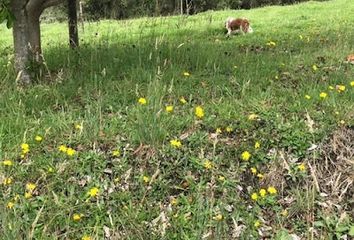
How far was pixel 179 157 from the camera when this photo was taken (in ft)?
14.9

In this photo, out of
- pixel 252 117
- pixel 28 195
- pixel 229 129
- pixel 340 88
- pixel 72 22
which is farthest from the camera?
pixel 72 22

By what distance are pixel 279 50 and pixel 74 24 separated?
345cm

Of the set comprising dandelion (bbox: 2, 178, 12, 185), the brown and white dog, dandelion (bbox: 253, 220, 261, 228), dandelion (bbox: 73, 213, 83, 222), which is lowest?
dandelion (bbox: 253, 220, 261, 228)

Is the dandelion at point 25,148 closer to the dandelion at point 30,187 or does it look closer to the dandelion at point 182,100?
the dandelion at point 30,187

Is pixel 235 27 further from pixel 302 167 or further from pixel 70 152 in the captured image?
pixel 70 152

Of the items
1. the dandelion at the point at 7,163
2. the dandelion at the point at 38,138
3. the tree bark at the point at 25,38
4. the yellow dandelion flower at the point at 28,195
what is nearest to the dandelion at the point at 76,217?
the yellow dandelion flower at the point at 28,195

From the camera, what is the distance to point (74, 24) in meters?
8.72

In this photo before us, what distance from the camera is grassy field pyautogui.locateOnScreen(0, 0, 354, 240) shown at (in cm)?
388

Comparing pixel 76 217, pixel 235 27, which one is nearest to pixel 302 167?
pixel 76 217

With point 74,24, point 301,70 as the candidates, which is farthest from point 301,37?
point 74,24

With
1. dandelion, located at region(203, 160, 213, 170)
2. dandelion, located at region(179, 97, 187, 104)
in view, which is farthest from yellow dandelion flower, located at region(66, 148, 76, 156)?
dandelion, located at region(179, 97, 187, 104)

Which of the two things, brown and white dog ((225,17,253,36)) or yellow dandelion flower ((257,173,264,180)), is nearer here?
yellow dandelion flower ((257,173,264,180))

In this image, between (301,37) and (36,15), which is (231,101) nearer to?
(36,15)

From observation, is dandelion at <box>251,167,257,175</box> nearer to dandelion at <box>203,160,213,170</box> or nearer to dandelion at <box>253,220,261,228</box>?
dandelion at <box>203,160,213,170</box>
